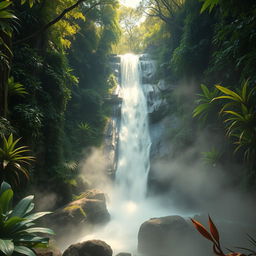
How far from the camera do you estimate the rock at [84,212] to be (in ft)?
23.9

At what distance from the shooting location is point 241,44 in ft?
22.1

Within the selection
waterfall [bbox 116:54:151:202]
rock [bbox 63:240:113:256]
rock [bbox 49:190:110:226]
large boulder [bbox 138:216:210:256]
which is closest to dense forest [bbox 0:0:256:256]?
rock [bbox 49:190:110:226]

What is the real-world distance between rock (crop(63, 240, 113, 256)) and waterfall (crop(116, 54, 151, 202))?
6.41 m

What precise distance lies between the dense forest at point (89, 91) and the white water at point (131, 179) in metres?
1.46

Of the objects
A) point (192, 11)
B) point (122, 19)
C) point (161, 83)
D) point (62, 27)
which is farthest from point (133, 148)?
point (122, 19)

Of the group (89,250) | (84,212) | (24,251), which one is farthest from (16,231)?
(84,212)

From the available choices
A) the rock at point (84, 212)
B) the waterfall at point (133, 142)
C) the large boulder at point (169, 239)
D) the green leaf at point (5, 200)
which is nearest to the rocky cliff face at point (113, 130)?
the waterfall at point (133, 142)

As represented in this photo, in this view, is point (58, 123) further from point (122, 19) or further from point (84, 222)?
point (122, 19)

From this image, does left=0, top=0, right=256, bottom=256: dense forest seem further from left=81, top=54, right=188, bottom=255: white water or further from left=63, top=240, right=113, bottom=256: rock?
left=63, top=240, right=113, bottom=256: rock

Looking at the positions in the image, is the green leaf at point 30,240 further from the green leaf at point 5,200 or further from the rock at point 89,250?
the rock at point 89,250

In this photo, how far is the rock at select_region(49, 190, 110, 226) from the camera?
287 inches

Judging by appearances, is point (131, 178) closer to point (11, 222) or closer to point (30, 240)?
point (30, 240)

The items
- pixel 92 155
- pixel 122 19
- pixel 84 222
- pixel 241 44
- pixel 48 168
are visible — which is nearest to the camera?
pixel 241 44

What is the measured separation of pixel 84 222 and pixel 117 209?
10.1ft
